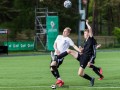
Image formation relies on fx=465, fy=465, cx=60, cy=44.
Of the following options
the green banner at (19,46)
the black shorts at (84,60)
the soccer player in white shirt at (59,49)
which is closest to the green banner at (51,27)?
A: the green banner at (19,46)

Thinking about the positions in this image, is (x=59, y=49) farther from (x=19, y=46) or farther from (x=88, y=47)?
(x=19, y=46)

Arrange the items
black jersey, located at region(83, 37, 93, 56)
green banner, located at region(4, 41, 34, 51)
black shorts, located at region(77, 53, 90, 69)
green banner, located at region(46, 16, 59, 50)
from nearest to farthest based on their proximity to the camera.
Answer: black shorts, located at region(77, 53, 90, 69)
black jersey, located at region(83, 37, 93, 56)
green banner, located at region(46, 16, 59, 50)
green banner, located at region(4, 41, 34, 51)

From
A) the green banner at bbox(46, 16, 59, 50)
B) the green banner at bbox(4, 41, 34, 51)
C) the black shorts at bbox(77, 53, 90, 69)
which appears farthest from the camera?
the green banner at bbox(4, 41, 34, 51)

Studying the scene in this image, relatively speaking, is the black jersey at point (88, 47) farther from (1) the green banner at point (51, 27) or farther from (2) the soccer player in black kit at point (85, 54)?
(1) the green banner at point (51, 27)

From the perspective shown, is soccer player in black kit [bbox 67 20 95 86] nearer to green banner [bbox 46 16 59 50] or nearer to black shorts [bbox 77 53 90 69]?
black shorts [bbox 77 53 90 69]

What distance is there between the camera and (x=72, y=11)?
216 ft

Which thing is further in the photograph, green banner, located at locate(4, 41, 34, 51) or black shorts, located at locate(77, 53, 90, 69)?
green banner, located at locate(4, 41, 34, 51)

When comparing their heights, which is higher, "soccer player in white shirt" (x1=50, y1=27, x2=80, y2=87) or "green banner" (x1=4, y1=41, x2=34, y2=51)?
"soccer player in white shirt" (x1=50, y1=27, x2=80, y2=87)

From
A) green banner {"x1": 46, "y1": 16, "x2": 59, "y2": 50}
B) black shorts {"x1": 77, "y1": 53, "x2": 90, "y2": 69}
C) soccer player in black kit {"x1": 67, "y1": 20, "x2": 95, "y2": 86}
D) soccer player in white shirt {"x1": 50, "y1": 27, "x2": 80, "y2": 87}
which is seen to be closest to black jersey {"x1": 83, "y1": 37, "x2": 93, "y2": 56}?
soccer player in black kit {"x1": 67, "y1": 20, "x2": 95, "y2": 86}

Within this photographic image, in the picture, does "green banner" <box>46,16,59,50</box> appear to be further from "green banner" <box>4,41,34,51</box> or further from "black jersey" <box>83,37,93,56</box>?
"black jersey" <box>83,37,93,56</box>

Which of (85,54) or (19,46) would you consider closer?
(85,54)

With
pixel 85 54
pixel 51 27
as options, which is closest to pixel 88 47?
pixel 85 54

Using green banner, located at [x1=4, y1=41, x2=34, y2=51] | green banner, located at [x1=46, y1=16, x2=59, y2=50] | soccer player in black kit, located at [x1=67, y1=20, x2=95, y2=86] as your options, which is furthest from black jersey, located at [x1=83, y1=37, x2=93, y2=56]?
green banner, located at [x1=4, y1=41, x2=34, y2=51]

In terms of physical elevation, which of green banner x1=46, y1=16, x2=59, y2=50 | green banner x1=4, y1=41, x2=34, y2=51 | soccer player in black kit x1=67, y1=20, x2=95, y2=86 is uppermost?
soccer player in black kit x1=67, y1=20, x2=95, y2=86
